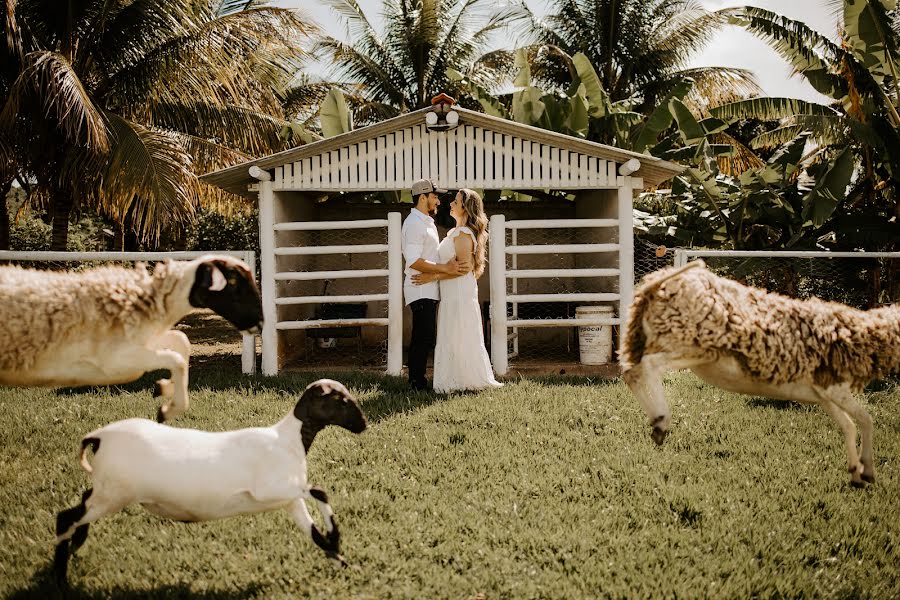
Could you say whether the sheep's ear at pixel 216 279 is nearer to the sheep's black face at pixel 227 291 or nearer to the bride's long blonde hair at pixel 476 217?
the sheep's black face at pixel 227 291

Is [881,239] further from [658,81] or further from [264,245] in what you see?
[658,81]

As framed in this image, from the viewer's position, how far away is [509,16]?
21.0m

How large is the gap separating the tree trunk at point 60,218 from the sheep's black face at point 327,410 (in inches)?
467

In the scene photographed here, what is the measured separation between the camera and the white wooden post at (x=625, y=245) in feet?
30.0

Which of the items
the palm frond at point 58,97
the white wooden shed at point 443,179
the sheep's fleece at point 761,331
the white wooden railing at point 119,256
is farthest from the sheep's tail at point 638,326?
the palm frond at point 58,97

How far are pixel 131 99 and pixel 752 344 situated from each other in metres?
13.8

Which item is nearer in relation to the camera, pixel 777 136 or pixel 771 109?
pixel 771 109

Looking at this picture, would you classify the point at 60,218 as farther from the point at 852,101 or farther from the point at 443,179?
the point at 852,101

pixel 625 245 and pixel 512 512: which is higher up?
pixel 625 245

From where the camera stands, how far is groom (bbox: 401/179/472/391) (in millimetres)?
7684

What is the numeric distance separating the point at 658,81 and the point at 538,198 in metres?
9.47

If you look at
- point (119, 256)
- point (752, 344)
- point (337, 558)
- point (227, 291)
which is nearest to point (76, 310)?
point (227, 291)

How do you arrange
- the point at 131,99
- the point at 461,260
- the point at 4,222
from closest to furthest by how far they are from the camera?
the point at 461,260 < the point at 131,99 < the point at 4,222

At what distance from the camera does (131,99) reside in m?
13.7
